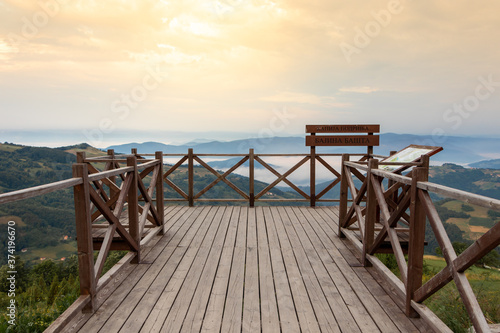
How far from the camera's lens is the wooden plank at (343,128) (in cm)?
639

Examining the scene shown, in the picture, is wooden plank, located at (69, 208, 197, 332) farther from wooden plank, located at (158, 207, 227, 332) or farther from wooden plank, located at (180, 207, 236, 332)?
wooden plank, located at (180, 207, 236, 332)

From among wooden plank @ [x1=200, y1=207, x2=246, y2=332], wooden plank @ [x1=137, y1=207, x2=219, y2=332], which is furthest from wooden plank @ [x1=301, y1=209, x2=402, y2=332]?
wooden plank @ [x1=137, y1=207, x2=219, y2=332]

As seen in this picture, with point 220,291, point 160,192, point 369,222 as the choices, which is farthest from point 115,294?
point 369,222

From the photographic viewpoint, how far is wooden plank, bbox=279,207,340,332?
2.24 m

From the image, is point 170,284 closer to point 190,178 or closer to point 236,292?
point 236,292

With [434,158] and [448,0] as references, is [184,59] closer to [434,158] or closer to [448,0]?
[448,0]

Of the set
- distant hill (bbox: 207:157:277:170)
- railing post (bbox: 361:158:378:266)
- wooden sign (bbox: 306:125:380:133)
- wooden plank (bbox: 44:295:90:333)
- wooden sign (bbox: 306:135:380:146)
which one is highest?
wooden sign (bbox: 306:125:380:133)

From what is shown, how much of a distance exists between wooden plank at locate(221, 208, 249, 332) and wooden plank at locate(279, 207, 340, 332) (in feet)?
2.18

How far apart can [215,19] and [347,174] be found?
6.93 metres

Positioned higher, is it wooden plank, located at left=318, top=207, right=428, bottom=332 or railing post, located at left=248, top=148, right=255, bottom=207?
railing post, located at left=248, top=148, right=255, bottom=207

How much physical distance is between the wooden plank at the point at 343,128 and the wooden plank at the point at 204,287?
10.4 ft

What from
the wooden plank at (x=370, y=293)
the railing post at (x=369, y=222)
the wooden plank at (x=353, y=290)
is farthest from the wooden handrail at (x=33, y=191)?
the railing post at (x=369, y=222)

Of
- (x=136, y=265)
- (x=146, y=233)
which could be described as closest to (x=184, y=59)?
(x=146, y=233)

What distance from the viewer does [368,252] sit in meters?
3.43
